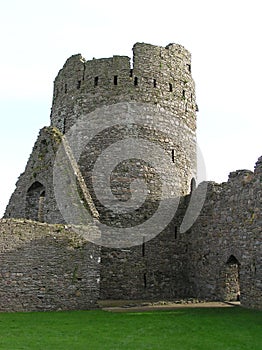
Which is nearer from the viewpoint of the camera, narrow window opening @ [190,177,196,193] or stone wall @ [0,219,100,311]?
stone wall @ [0,219,100,311]

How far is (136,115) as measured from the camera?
19.4m

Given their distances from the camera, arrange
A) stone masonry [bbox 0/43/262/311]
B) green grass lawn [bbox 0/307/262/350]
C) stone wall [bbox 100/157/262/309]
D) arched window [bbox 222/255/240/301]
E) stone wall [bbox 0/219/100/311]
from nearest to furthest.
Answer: green grass lawn [bbox 0/307/262/350] → stone wall [bbox 0/219/100/311] → stone masonry [bbox 0/43/262/311] → stone wall [bbox 100/157/262/309] → arched window [bbox 222/255/240/301]

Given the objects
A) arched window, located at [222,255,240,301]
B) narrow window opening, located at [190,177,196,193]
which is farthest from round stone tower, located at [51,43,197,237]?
arched window, located at [222,255,240,301]

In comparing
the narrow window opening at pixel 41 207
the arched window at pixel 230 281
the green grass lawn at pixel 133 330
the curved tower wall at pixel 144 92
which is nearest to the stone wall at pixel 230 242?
the arched window at pixel 230 281

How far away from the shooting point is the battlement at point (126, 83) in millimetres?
19750

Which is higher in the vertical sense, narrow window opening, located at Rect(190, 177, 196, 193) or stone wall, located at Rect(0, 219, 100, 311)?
narrow window opening, located at Rect(190, 177, 196, 193)

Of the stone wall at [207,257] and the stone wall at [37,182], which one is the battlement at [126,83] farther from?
the stone wall at [207,257]

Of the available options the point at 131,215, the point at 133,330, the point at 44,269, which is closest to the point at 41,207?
the point at 131,215

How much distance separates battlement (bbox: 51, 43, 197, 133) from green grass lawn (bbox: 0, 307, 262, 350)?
10669mm

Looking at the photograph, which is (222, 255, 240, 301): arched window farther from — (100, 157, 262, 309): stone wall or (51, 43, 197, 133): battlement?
(51, 43, 197, 133): battlement

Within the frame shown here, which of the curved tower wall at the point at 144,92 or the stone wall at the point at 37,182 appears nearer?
the stone wall at the point at 37,182

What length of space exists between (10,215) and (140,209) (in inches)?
219

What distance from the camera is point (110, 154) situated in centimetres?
1875

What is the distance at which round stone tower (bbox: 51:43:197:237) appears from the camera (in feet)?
61.2
